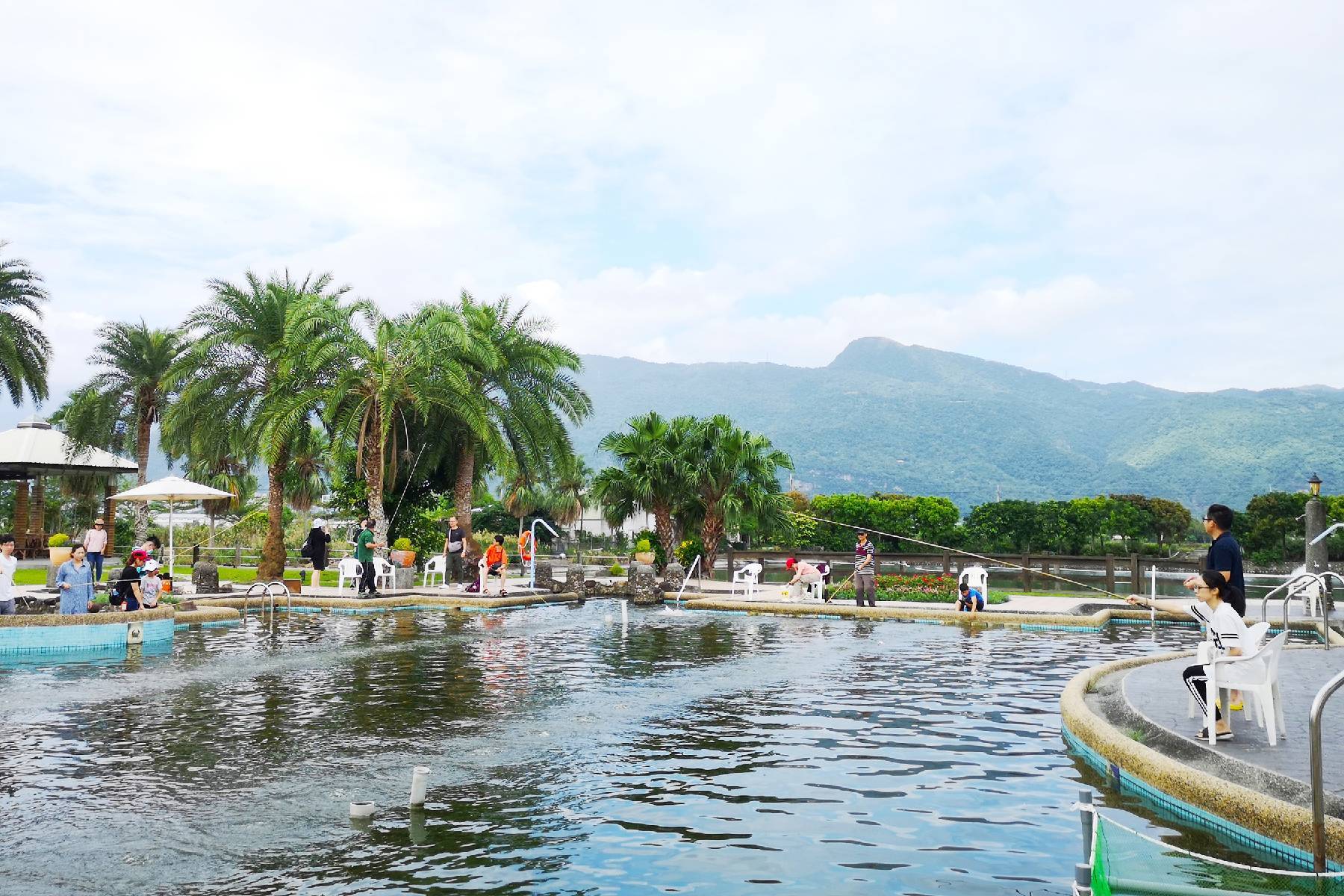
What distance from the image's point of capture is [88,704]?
11078mm

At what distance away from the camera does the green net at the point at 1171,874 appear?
4848mm

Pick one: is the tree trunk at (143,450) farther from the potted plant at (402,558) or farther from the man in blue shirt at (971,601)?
the man in blue shirt at (971,601)

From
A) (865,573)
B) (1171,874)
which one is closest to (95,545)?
(865,573)

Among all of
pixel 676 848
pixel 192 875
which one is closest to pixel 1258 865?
pixel 676 848

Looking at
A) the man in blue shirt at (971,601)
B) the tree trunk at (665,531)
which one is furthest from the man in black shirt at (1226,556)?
the tree trunk at (665,531)

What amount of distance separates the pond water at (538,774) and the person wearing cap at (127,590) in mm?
2237

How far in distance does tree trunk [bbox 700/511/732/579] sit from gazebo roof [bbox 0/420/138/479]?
2022 centimetres

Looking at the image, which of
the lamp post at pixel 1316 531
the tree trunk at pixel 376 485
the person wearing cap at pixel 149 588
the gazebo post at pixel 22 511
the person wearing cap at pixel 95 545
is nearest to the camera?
the person wearing cap at pixel 149 588

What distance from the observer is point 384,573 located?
27.0 m

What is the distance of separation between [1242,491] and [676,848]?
201 metres

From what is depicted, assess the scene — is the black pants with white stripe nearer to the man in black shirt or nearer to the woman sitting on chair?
the woman sitting on chair

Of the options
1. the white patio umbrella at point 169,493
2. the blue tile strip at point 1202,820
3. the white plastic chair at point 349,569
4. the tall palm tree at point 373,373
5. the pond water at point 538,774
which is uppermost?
the tall palm tree at point 373,373

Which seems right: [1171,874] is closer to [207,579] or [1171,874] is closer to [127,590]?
[127,590]

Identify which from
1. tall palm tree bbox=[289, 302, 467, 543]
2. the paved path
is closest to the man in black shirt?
the paved path
